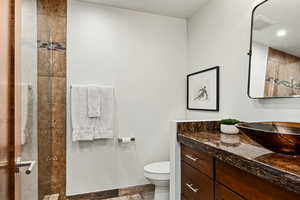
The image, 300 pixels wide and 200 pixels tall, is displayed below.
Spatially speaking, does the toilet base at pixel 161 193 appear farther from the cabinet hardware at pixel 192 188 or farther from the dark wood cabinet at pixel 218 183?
the cabinet hardware at pixel 192 188

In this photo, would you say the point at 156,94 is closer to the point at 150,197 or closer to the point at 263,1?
the point at 150,197

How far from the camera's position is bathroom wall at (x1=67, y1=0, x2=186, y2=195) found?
7.45ft

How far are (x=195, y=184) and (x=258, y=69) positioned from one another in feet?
3.58

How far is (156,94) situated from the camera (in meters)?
2.59

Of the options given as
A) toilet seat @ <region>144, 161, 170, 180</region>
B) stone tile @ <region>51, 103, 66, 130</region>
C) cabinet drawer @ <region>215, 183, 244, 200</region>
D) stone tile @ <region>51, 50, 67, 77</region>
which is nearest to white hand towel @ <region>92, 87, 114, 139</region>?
stone tile @ <region>51, 103, 66, 130</region>

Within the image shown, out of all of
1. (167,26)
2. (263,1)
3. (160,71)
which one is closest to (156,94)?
(160,71)

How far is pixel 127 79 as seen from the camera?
246 cm

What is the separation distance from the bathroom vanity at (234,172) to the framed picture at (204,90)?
0.70 meters

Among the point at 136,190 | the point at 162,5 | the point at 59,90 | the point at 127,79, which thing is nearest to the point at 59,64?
the point at 59,90

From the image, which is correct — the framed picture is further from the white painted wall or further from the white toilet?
the white toilet

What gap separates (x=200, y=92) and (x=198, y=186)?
50.8 inches

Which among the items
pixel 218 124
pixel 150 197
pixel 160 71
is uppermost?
pixel 160 71

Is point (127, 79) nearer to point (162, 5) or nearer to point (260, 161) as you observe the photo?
point (162, 5)

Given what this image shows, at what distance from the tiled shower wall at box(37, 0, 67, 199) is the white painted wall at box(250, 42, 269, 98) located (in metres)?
2.03
